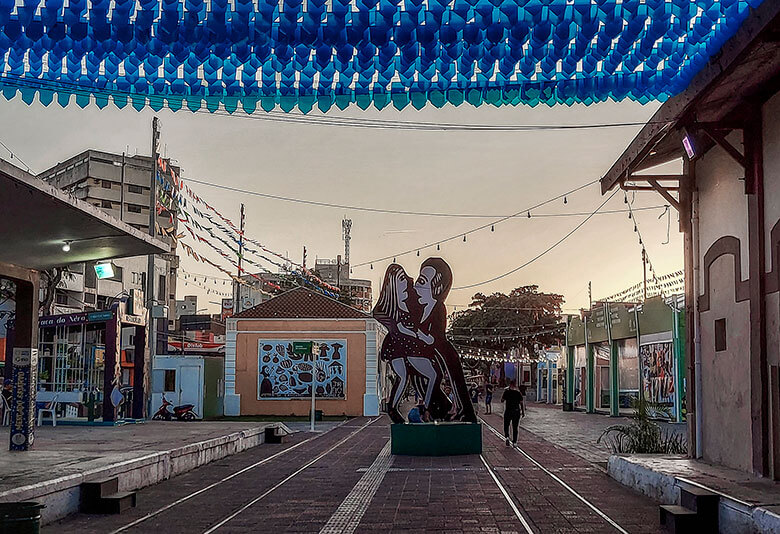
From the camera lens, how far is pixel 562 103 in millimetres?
9672

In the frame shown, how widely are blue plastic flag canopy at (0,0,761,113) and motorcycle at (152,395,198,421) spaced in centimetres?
2331

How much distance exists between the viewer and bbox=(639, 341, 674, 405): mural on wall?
3123cm

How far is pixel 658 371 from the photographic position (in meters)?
32.5

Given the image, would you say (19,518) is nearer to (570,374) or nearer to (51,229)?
(51,229)

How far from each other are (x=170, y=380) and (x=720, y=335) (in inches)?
917

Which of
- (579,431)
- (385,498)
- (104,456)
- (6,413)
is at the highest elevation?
(104,456)

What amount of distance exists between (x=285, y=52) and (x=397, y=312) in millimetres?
12074

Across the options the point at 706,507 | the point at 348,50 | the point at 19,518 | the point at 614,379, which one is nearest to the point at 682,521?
the point at 706,507

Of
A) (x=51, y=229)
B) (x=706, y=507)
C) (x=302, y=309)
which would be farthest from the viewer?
(x=302, y=309)

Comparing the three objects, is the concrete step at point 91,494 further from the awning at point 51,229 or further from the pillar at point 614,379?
the pillar at point 614,379

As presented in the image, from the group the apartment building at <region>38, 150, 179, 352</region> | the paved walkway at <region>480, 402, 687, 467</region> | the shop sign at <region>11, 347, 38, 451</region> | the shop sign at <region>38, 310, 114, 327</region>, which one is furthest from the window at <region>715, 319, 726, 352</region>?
the apartment building at <region>38, 150, 179, 352</region>

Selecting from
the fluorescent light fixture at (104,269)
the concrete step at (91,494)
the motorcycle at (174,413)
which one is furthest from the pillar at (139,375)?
the concrete step at (91,494)

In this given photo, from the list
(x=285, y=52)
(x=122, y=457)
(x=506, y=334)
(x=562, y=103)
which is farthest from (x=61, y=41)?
(x=506, y=334)

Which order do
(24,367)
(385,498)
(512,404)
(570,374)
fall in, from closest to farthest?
(385,498), (24,367), (512,404), (570,374)
